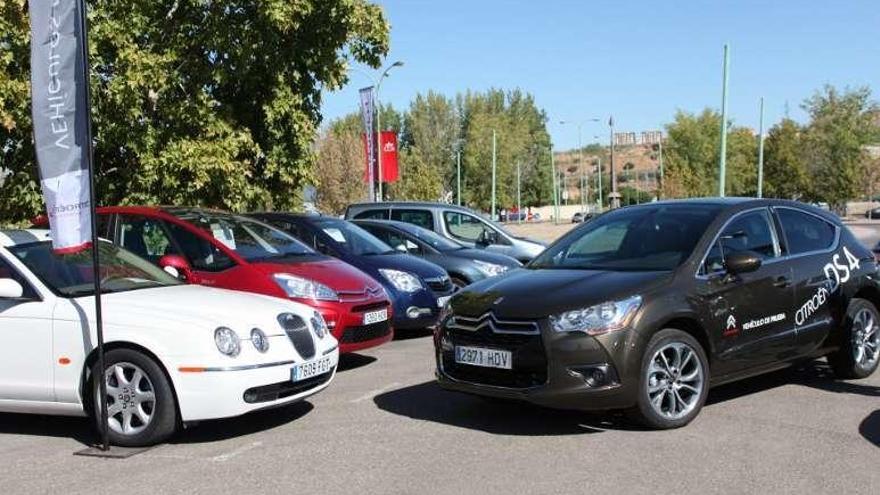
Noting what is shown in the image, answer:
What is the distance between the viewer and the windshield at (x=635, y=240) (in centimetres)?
633

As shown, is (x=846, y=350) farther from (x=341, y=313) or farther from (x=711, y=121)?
(x=711, y=121)

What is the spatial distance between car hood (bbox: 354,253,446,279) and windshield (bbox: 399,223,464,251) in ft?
6.39

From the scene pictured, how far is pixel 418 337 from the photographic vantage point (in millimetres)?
10805

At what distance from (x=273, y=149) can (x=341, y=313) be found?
7.31m

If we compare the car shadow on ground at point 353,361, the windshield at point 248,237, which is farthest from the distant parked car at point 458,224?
the windshield at point 248,237

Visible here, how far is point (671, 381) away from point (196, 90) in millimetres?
10197

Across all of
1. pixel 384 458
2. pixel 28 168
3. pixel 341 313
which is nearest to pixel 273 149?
pixel 28 168

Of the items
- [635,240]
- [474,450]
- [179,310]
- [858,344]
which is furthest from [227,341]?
[858,344]

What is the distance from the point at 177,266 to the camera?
8.14 metres

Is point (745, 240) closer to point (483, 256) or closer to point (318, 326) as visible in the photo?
point (318, 326)

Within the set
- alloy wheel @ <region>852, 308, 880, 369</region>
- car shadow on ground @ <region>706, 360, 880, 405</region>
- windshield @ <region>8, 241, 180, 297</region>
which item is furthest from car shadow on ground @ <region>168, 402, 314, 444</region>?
alloy wheel @ <region>852, 308, 880, 369</region>

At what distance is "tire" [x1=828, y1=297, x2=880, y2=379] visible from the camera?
734cm

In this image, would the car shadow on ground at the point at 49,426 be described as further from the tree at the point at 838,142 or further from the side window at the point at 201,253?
the tree at the point at 838,142

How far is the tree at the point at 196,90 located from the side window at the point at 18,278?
22.9 ft
